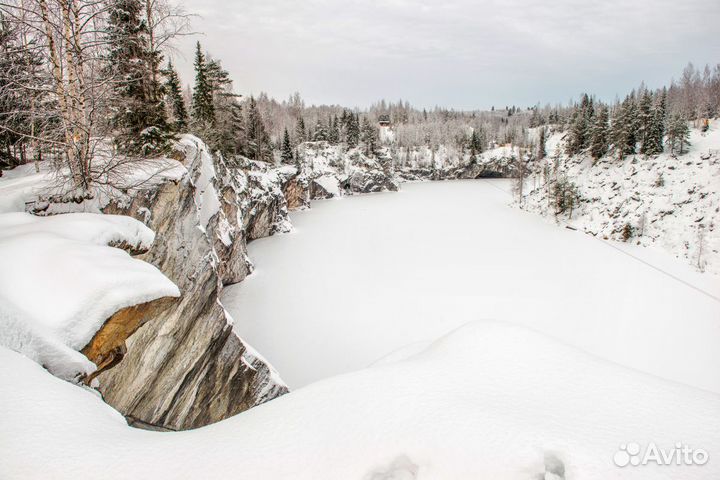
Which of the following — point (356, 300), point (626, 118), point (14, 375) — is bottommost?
point (356, 300)

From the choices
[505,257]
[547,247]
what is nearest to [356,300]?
[505,257]

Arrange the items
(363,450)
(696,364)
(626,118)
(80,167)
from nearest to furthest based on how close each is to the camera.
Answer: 1. (363,450)
2. (80,167)
3. (696,364)
4. (626,118)

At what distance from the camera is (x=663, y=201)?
130 ft

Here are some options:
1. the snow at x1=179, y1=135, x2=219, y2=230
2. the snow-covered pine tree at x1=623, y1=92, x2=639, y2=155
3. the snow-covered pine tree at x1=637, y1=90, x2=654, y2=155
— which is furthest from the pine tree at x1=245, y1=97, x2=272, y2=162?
the snow-covered pine tree at x1=637, y1=90, x2=654, y2=155

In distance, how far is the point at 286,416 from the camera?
12.0 ft

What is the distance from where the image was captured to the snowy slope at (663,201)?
33250mm

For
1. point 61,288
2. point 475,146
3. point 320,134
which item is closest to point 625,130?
point 320,134

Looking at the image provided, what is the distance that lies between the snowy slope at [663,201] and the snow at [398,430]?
37732mm

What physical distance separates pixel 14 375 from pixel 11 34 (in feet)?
20.1

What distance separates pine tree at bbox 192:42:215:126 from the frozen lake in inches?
541

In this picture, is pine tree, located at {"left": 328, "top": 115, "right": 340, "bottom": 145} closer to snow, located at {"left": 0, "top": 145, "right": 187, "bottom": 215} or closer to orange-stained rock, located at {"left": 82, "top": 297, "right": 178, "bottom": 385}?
snow, located at {"left": 0, "top": 145, "right": 187, "bottom": 215}

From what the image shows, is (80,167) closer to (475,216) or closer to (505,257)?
(505,257)

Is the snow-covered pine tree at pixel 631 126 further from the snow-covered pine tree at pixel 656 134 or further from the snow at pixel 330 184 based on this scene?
the snow at pixel 330 184

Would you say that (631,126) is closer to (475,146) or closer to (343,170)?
(343,170)
